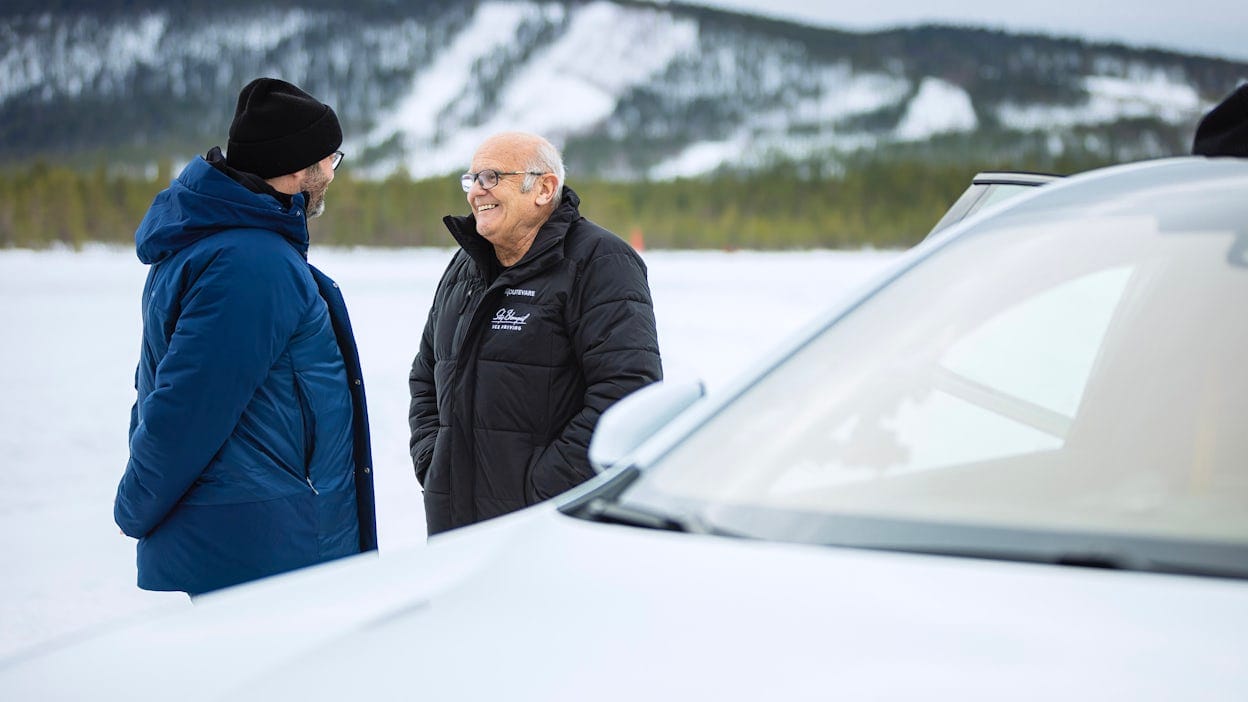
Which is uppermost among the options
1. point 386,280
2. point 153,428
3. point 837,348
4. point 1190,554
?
point 837,348

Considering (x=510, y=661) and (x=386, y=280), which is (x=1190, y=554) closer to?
(x=510, y=661)

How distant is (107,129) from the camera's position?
129 m

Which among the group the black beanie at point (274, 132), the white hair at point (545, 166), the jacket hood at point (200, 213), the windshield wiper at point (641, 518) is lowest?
the windshield wiper at point (641, 518)

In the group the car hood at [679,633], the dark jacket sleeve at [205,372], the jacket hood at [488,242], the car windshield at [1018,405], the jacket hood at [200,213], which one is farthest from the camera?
the jacket hood at [488,242]

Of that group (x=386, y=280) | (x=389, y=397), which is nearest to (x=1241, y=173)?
(x=389, y=397)

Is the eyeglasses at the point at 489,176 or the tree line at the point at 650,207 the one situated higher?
the eyeglasses at the point at 489,176

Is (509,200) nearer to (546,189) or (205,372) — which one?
(546,189)

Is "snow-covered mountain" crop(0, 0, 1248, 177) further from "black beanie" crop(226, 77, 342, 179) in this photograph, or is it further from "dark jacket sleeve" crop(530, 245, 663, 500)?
"black beanie" crop(226, 77, 342, 179)

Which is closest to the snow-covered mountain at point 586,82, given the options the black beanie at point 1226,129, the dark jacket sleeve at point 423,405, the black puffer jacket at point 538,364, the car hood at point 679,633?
the dark jacket sleeve at point 423,405

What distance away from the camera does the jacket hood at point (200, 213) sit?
8.79 feet

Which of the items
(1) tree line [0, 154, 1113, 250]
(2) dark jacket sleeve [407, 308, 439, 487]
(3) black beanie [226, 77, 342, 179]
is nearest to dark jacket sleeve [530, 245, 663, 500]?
(2) dark jacket sleeve [407, 308, 439, 487]

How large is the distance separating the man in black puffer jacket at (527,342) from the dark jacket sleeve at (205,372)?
0.70 m

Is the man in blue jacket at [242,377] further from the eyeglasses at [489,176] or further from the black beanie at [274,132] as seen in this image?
the eyeglasses at [489,176]

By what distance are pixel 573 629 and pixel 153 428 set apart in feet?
5.30
